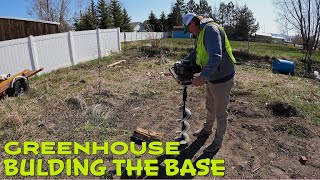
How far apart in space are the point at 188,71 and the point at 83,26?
24737 millimetres

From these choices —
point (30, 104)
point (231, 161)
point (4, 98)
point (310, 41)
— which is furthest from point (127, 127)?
point (310, 41)

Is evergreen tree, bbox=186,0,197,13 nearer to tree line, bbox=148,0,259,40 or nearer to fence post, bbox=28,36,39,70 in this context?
tree line, bbox=148,0,259,40

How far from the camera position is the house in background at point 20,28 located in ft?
33.5

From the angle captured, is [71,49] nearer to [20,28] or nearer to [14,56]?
[20,28]

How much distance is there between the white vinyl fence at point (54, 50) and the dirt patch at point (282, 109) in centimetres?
475

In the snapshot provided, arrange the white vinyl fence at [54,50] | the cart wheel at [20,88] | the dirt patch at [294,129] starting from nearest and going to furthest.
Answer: the dirt patch at [294,129] < the cart wheel at [20,88] < the white vinyl fence at [54,50]

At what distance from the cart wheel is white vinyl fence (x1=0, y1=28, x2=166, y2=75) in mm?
1951

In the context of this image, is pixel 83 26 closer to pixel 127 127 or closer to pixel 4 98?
pixel 4 98

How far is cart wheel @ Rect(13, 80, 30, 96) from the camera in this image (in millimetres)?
6105

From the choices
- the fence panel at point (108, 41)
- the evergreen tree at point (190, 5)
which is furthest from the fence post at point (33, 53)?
the evergreen tree at point (190, 5)

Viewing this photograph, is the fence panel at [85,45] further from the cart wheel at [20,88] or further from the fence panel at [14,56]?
the cart wheel at [20,88]

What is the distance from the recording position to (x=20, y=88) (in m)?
6.32

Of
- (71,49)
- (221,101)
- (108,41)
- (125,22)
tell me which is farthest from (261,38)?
(221,101)

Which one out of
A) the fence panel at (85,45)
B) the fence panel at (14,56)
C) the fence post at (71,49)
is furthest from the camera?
the fence panel at (85,45)
